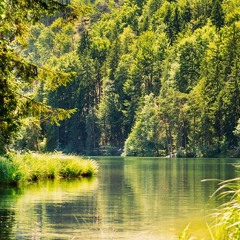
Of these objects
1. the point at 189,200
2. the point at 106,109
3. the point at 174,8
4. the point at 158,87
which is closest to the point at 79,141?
the point at 106,109

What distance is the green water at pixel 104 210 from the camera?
899 inches

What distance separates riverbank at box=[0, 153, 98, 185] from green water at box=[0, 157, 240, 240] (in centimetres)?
148

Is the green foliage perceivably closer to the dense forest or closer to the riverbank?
the riverbank

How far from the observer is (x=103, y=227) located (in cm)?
2416

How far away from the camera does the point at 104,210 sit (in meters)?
29.6

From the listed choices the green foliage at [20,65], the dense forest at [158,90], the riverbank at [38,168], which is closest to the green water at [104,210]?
the riverbank at [38,168]

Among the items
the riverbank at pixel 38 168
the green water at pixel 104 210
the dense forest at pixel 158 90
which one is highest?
the dense forest at pixel 158 90

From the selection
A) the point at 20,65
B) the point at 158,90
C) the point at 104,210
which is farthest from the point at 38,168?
the point at 158,90

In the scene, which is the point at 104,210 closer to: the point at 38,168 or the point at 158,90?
the point at 38,168

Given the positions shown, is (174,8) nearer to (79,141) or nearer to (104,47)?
(104,47)

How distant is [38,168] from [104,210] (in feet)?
61.3

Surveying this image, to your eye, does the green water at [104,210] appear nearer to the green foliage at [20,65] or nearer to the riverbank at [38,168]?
the riverbank at [38,168]

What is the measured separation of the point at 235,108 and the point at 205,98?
528cm

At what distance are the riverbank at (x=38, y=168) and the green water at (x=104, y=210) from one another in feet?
4.85
